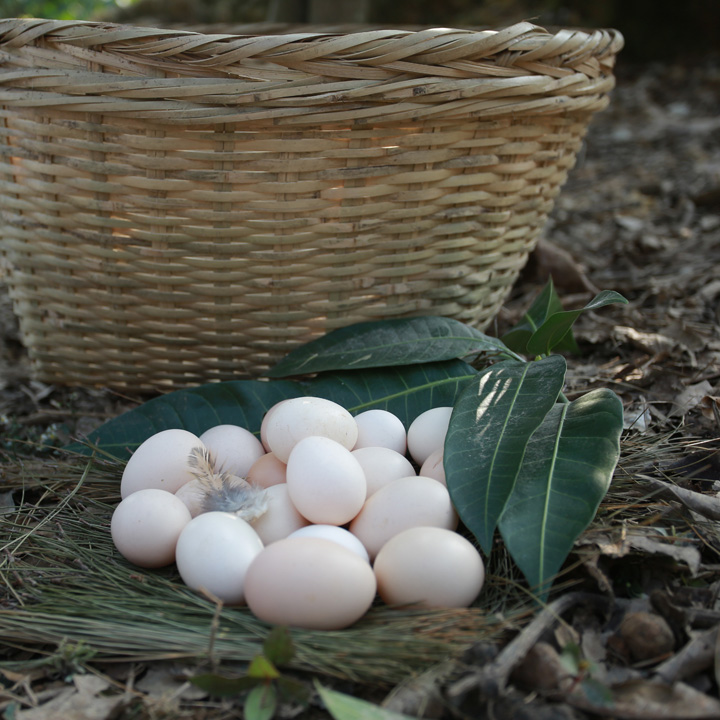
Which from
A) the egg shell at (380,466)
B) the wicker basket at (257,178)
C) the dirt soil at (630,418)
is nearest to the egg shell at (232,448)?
the egg shell at (380,466)

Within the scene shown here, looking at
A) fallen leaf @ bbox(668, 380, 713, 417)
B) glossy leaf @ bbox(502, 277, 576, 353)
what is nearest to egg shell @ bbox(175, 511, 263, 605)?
glossy leaf @ bbox(502, 277, 576, 353)

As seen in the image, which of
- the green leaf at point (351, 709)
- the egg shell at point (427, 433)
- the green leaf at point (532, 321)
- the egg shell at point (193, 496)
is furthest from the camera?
the green leaf at point (532, 321)

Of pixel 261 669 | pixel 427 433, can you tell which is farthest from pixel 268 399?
pixel 261 669

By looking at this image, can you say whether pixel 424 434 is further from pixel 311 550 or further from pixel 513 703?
pixel 513 703

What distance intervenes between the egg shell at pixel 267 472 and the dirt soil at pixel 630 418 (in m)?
0.41

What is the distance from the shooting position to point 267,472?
126 cm

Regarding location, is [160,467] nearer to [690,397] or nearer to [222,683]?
[222,683]

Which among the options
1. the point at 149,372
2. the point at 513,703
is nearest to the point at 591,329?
the point at 149,372

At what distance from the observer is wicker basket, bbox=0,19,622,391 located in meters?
1.29

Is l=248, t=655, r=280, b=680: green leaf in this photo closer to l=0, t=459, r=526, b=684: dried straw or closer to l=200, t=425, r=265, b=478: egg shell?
l=0, t=459, r=526, b=684: dried straw

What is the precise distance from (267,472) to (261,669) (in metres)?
0.45

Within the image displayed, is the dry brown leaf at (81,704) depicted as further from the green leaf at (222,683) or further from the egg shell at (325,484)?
the egg shell at (325,484)

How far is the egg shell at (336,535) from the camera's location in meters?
1.06

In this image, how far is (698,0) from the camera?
5125 mm
